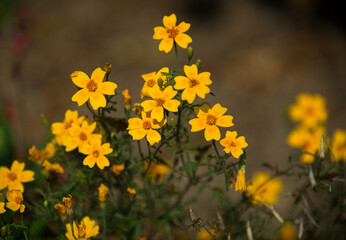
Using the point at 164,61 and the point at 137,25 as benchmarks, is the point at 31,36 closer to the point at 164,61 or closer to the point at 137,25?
the point at 137,25

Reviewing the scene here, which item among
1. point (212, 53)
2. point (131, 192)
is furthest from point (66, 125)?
point (212, 53)

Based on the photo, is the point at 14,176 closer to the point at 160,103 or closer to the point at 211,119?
the point at 160,103

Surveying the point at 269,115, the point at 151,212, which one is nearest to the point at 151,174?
the point at 151,212

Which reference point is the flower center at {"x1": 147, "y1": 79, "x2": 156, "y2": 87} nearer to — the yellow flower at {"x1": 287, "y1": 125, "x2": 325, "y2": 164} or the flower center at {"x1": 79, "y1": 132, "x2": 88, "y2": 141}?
the flower center at {"x1": 79, "y1": 132, "x2": 88, "y2": 141}

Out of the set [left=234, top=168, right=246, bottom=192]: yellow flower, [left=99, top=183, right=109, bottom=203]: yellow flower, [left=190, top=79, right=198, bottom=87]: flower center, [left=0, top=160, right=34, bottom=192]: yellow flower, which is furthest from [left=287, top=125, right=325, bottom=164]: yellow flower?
[left=0, top=160, right=34, bottom=192]: yellow flower

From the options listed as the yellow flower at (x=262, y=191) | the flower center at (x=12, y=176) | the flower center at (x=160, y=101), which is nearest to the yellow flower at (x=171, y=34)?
the flower center at (x=160, y=101)

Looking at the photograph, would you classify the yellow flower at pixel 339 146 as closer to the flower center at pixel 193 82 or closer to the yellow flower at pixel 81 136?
the flower center at pixel 193 82
